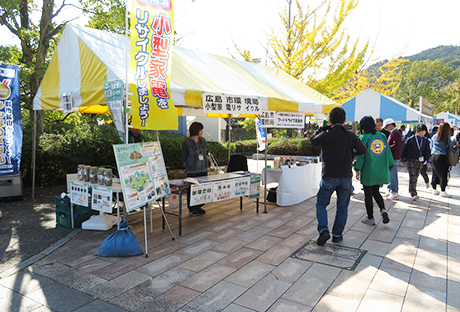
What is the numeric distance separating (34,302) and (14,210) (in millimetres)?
3959

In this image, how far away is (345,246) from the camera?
14.6ft

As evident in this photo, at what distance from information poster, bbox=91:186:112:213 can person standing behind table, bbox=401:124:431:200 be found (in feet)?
20.7

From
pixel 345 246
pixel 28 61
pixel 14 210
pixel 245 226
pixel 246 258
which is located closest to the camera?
pixel 246 258

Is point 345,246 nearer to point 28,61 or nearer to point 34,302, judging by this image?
point 34,302

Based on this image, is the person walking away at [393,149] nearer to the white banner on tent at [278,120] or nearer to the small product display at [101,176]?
the white banner on tent at [278,120]

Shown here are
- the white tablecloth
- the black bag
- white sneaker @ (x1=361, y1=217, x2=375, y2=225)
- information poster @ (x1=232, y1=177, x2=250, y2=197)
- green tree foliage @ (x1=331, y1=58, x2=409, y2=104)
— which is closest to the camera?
white sneaker @ (x1=361, y1=217, x2=375, y2=225)

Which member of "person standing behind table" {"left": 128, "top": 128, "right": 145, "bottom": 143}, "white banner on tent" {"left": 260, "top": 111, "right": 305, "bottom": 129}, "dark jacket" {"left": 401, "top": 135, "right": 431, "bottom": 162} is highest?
"white banner on tent" {"left": 260, "top": 111, "right": 305, "bottom": 129}

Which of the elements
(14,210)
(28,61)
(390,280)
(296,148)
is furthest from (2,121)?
(296,148)

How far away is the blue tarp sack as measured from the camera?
4012 mm

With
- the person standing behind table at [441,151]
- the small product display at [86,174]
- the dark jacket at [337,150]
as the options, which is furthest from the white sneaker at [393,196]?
the small product display at [86,174]

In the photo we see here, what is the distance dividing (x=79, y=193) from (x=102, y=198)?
0.59 meters

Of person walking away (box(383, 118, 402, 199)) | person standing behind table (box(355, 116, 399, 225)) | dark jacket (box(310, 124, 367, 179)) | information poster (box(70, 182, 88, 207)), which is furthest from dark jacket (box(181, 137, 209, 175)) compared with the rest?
person walking away (box(383, 118, 402, 199))

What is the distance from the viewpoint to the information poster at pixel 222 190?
529cm

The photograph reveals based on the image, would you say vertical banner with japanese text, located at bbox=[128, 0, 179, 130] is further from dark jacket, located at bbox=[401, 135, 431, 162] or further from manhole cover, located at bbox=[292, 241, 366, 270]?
dark jacket, located at bbox=[401, 135, 431, 162]
